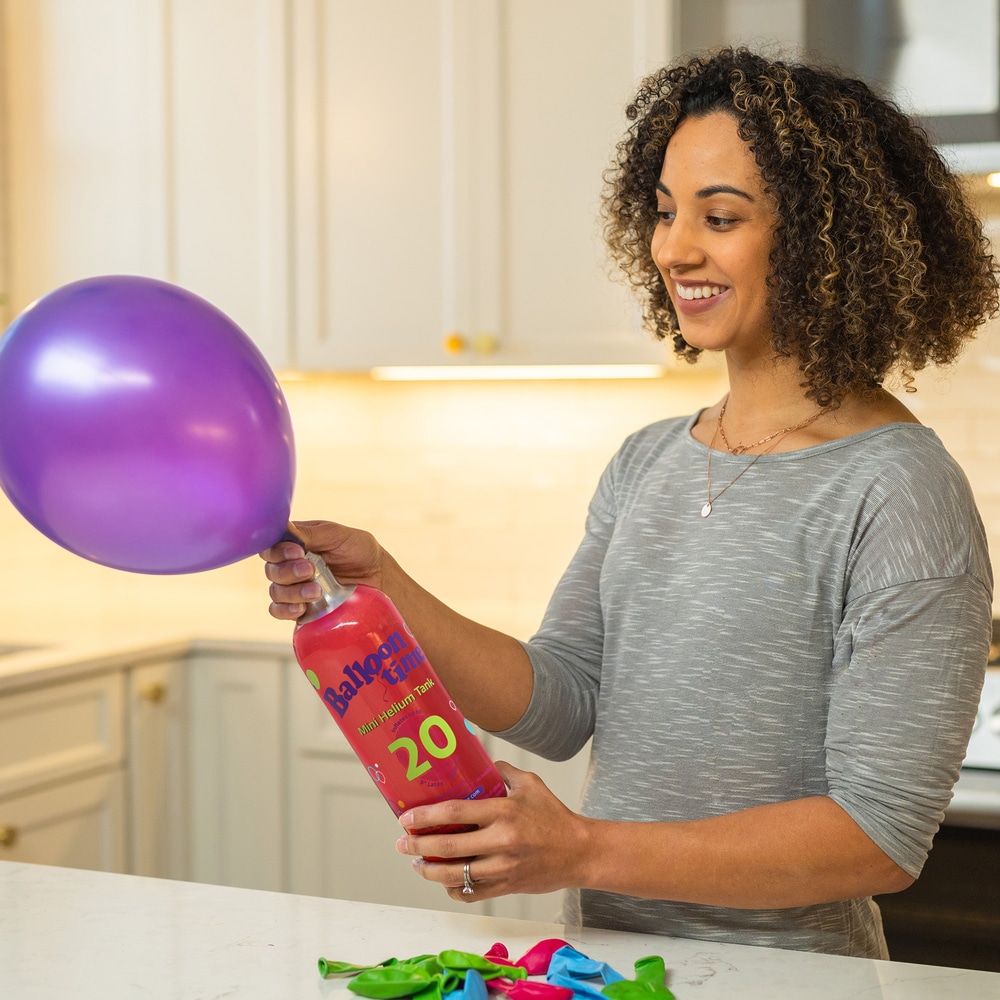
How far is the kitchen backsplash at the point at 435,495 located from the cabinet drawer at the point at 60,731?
7.2 inches

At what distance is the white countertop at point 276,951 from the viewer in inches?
32.6

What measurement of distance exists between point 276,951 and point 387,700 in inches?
9.0

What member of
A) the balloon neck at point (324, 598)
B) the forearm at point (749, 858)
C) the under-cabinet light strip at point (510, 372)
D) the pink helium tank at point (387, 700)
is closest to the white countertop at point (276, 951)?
the forearm at point (749, 858)

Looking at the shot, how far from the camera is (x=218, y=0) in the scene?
8.60 feet

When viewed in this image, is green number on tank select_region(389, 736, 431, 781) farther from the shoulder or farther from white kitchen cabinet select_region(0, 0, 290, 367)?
white kitchen cabinet select_region(0, 0, 290, 367)

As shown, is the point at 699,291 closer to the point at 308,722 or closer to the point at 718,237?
the point at 718,237

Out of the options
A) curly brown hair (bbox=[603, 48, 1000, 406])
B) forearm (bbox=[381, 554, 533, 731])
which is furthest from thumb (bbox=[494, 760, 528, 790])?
curly brown hair (bbox=[603, 48, 1000, 406])

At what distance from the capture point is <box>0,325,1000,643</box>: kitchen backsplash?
2637 mm

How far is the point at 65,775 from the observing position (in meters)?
2.26

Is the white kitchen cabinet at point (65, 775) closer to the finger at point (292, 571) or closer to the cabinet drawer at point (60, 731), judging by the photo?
the cabinet drawer at point (60, 731)

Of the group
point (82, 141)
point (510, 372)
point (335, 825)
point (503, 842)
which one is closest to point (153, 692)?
point (335, 825)

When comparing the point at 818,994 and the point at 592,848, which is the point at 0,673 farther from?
the point at 818,994

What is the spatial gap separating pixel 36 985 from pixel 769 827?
53 centimetres

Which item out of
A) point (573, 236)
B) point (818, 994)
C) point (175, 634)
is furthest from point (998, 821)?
point (175, 634)
